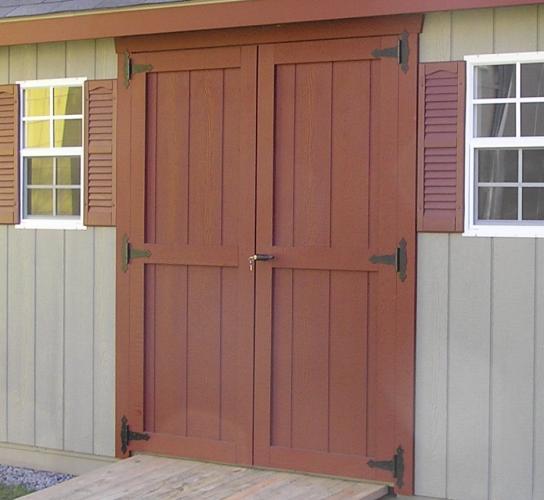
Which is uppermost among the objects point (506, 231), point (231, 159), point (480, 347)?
point (231, 159)

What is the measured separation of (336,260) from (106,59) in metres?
1.91

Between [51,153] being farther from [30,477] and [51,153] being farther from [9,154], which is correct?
Result: [30,477]

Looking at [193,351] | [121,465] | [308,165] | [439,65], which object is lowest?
[121,465]

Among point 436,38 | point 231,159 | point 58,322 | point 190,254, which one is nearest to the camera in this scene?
point 436,38

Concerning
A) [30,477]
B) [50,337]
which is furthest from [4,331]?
[30,477]

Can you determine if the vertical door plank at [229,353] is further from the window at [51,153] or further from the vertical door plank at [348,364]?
the window at [51,153]

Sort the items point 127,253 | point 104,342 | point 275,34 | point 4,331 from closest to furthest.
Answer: point 275,34, point 127,253, point 104,342, point 4,331

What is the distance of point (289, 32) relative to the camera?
19.4 ft

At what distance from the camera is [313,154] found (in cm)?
590

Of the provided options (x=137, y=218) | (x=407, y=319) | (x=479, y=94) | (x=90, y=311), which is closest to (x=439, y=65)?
(x=479, y=94)

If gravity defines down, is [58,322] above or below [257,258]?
below

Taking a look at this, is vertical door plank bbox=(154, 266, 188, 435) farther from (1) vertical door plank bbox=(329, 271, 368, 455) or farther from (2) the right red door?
(1) vertical door plank bbox=(329, 271, 368, 455)

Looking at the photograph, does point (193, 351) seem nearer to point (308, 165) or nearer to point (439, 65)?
point (308, 165)

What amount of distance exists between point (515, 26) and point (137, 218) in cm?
239
